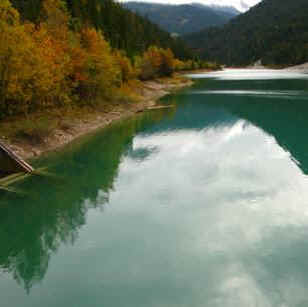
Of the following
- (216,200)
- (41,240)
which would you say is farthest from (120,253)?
(216,200)

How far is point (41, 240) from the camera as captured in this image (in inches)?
772

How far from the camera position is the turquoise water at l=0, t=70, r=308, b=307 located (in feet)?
48.2

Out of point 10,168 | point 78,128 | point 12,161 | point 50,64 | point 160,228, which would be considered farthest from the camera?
point 78,128

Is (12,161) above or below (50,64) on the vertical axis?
below

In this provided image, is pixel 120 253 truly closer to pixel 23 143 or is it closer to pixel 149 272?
pixel 149 272

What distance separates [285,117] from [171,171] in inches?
1235

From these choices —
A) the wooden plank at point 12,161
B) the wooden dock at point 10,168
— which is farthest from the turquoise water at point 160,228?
the wooden plank at point 12,161

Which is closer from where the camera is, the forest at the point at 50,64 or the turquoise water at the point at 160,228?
the turquoise water at the point at 160,228

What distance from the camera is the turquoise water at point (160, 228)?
48.2 feet

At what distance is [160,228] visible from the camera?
797 inches

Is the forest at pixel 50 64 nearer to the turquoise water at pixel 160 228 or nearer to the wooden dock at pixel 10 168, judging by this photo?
the turquoise water at pixel 160 228

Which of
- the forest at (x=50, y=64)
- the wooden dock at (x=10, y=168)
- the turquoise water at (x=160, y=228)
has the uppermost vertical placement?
the forest at (x=50, y=64)

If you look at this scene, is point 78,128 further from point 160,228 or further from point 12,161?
point 160,228

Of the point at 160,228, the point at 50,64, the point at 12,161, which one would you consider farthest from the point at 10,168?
the point at 50,64
